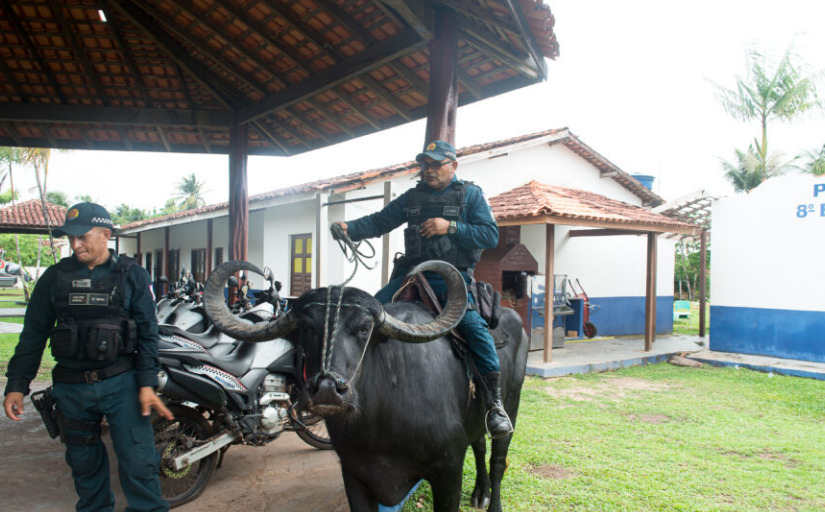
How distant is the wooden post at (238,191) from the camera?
7.85 metres

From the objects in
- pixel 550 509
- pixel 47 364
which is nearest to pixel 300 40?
pixel 550 509

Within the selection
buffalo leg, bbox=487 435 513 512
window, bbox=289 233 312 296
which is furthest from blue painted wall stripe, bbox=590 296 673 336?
buffalo leg, bbox=487 435 513 512

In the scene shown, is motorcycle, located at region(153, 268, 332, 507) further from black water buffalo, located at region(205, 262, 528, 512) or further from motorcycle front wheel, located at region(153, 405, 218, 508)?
black water buffalo, located at region(205, 262, 528, 512)

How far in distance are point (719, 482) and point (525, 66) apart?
12.9 ft

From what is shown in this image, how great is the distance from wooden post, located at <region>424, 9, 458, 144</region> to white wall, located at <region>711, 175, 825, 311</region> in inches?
335

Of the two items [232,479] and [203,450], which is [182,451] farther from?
[232,479]

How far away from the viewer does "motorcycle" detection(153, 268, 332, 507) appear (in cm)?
380

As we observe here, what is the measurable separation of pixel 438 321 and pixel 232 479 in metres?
2.88

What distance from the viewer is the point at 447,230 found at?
125 inches

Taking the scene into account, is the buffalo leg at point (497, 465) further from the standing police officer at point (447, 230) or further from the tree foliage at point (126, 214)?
the tree foliage at point (126, 214)

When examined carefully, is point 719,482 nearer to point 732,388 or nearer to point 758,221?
point 732,388

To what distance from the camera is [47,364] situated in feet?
30.5

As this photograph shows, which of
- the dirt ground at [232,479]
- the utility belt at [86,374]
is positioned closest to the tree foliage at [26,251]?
the dirt ground at [232,479]

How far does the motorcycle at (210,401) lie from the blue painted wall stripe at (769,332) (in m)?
9.90
